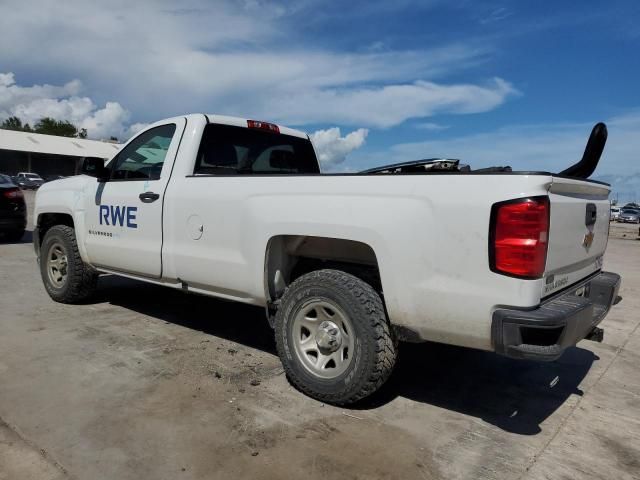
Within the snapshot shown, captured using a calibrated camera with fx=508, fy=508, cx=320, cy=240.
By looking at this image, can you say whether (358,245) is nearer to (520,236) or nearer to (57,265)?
(520,236)

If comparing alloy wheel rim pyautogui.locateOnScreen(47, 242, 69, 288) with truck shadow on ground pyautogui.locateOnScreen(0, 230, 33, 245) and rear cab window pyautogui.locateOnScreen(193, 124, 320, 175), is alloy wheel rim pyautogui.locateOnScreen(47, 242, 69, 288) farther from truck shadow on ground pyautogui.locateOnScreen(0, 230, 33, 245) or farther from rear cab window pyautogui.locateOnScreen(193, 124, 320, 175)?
truck shadow on ground pyautogui.locateOnScreen(0, 230, 33, 245)

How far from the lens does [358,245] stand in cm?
344

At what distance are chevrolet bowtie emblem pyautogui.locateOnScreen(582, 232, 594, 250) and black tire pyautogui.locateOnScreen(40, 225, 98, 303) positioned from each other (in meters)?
4.63

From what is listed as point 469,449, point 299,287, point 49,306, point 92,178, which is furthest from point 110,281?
point 469,449

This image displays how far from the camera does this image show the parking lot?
104 inches

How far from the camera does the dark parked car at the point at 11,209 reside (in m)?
10.2

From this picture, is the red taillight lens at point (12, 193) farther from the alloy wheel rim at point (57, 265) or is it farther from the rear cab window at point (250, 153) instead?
the rear cab window at point (250, 153)

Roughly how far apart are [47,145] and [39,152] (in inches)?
111

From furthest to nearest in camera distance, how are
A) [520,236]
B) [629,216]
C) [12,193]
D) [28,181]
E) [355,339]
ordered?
[629,216]
[28,181]
[12,193]
[355,339]
[520,236]

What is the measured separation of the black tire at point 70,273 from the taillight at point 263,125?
2316 millimetres

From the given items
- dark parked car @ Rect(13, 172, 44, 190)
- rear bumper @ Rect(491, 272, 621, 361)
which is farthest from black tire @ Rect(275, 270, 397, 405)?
dark parked car @ Rect(13, 172, 44, 190)

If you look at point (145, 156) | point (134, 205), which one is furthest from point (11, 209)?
point (134, 205)

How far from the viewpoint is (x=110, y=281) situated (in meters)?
7.02

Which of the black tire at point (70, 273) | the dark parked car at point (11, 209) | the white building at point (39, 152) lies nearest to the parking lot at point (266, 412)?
the black tire at point (70, 273)
